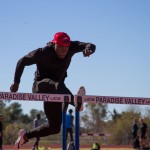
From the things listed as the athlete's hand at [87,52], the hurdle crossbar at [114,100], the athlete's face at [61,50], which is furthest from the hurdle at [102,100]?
the athlete's face at [61,50]

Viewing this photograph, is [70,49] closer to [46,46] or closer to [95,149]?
[46,46]

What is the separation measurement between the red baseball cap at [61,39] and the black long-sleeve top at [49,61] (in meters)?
0.18

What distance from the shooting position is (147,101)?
8.74m

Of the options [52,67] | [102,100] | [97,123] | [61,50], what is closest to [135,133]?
[52,67]

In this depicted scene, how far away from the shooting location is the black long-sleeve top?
8773 millimetres

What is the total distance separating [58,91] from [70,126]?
43.6 ft

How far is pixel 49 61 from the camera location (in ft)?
29.3

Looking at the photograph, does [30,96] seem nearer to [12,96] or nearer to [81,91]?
[12,96]

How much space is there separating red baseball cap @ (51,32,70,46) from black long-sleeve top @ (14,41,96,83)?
177 mm

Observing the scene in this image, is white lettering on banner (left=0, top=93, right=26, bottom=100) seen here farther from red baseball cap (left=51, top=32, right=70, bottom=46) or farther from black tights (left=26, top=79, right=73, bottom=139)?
red baseball cap (left=51, top=32, right=70, bottom=46)

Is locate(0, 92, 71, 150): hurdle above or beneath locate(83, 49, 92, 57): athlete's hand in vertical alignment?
beneath

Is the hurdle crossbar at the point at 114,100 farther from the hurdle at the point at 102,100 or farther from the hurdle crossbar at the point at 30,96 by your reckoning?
the hurdle crossbar at the point at 30,96

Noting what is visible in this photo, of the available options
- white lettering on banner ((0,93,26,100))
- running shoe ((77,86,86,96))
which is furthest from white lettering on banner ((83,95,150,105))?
white lettering on banner ((0,93,26,100))

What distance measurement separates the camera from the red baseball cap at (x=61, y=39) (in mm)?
8890
